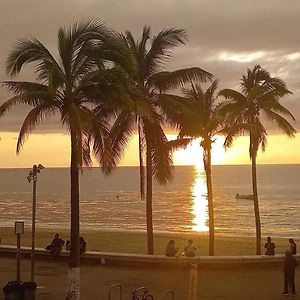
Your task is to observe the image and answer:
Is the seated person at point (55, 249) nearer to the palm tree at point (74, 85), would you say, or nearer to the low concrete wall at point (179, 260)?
the low concrete wall at point (179, 260)

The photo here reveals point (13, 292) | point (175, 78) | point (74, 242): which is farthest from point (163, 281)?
point (175, 78)

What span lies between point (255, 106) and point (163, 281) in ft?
36.4

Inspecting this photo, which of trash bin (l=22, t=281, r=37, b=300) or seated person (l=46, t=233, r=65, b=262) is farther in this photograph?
seated person (l=46, t=233, r=65, b=262)

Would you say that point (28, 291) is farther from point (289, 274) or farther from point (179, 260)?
point (289, 274)

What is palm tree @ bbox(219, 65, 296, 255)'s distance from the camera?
2459 cm

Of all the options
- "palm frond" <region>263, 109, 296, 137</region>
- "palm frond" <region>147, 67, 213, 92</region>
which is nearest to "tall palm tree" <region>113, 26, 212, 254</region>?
"palm frond" <region>147, 67, 213, 92</region>

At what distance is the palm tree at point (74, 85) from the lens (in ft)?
47.0

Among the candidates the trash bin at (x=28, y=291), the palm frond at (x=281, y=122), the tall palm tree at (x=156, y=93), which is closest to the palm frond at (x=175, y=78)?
the tall palm tree at (x=156, y=93)

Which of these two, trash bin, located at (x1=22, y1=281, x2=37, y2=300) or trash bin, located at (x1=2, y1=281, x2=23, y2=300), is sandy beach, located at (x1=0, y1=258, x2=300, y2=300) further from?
trash bin, located at (x1=2, y1=281, x2=23, y2=300)

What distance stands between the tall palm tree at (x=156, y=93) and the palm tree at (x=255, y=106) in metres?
4.52

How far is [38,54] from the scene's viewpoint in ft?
48.0

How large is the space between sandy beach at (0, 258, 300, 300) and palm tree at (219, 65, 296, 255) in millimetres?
7692

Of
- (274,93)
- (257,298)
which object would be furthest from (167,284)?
(274,93)

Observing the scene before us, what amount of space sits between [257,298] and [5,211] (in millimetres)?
89010
